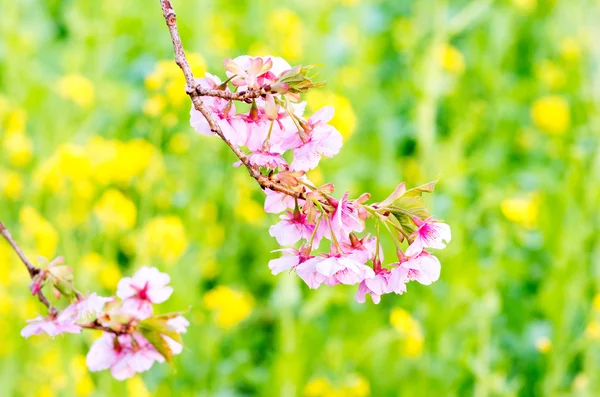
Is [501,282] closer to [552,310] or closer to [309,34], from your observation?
[552,310]

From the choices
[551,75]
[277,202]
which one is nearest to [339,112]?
[551,75]

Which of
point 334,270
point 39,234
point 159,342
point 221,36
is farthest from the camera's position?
point 221,36

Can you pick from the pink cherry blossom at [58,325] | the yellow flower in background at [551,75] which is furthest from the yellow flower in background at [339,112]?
the pink cherry blossom at [58,325]

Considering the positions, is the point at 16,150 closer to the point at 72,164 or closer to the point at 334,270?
the point at 72,164

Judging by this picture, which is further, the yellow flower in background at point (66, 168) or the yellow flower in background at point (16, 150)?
the yellow flower in background at point (16, 150)

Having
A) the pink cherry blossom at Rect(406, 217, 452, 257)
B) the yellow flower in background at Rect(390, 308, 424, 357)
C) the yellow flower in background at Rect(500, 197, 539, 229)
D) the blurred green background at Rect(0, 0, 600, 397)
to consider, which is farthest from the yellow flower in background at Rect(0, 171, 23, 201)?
the pink cherry blossom at Rect(406, 217, 452, 257)

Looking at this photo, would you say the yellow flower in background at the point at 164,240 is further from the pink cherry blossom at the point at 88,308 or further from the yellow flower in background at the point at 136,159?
the pink cherry blossom at the point at 88,308
